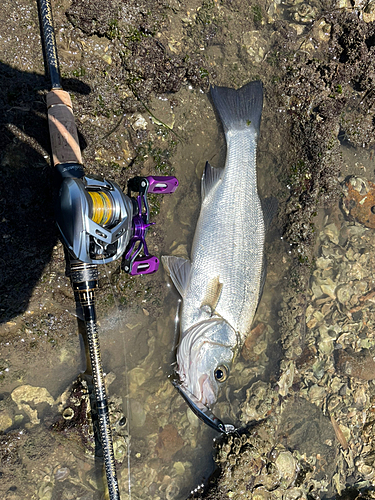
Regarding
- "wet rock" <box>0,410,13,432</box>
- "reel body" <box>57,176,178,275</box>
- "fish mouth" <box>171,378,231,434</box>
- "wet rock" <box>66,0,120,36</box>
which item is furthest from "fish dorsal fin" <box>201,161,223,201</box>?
"wet rock" <box>0,410,13,432</box>

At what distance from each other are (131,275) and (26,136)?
1741 mm

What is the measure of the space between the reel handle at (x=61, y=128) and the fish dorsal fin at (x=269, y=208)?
7.51ft

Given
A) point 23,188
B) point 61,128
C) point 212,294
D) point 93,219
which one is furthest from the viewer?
point 212,294

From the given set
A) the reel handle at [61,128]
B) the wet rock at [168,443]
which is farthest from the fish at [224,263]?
the reel handle at [61,128]

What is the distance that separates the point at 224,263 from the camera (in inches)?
146

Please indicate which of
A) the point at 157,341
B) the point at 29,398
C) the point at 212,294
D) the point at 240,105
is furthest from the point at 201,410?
the point at 240,105

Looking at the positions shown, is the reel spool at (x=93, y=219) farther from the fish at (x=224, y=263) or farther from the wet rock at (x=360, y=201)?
the wet rock at (x=360, y=201)

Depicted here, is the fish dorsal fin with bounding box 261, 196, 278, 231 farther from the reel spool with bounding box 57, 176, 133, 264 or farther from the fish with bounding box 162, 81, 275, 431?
the reel spool with bounding box 57, 176, 133, 264

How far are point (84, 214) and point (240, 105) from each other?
8.72ft

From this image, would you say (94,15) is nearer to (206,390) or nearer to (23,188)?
(23,188)

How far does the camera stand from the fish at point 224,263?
3584mm

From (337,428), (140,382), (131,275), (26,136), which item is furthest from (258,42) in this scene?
(337,428)

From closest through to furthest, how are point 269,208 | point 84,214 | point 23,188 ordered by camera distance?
point 84,214
point 23,188
point 269,208

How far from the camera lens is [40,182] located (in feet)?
9.90
